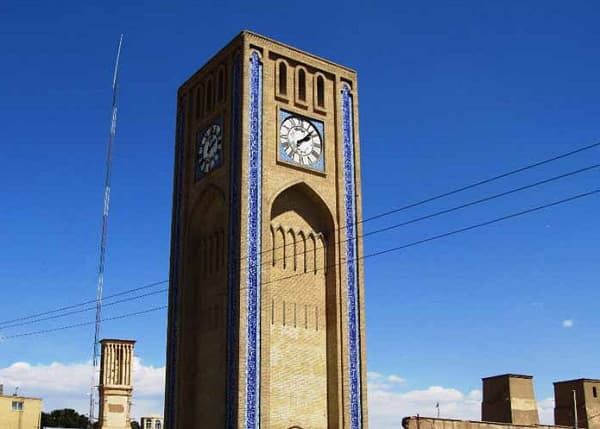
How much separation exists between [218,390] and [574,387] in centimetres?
1446

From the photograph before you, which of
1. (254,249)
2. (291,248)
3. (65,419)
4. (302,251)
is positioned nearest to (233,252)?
(254,249)

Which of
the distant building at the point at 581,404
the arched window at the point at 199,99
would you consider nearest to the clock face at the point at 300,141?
the arched window at the point at 199,99

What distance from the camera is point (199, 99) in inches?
920

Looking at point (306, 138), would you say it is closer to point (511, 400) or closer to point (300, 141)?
point (300, 141)

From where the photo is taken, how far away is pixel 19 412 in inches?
1262

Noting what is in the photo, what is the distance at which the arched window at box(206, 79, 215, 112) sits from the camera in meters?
22.6

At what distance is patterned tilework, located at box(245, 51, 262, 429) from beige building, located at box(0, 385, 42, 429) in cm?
1687

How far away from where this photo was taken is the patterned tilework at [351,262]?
66.1 ft

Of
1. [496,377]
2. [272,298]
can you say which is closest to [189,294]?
[272,298]

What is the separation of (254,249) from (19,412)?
17023 millimetres

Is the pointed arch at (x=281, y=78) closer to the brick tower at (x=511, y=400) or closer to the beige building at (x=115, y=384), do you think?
the brick tower at (x=511, y=400)

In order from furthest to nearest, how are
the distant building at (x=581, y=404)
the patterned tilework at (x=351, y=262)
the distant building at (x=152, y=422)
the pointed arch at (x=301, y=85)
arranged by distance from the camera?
the distant building at (x=152, y=422) < the distant building at (x=581, y=404) < the pointed arch at (x=301, y=85) < the patterned tilework at (x=351, y=262)

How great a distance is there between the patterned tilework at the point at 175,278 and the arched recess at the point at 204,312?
1.12ft

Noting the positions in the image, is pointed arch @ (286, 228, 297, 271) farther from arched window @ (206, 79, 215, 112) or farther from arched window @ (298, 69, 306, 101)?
arched window @ (206, 79, 215, 112)
